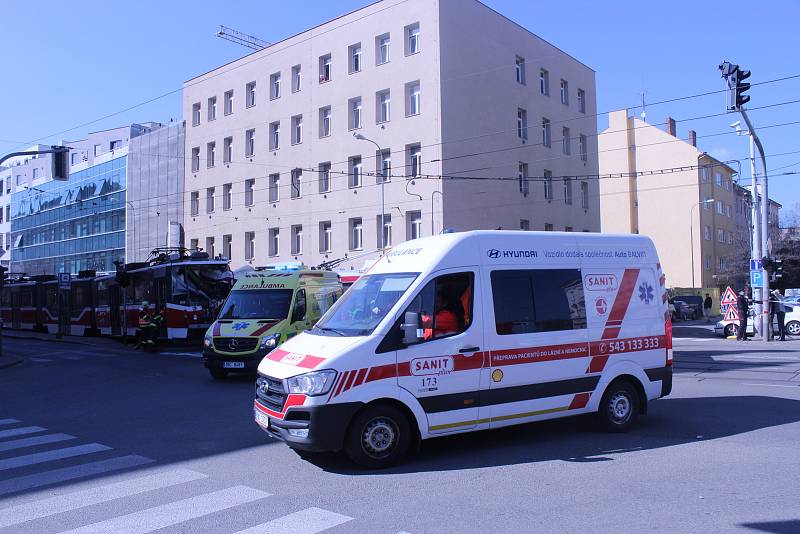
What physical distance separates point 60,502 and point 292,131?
35.2m

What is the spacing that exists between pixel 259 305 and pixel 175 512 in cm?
1003

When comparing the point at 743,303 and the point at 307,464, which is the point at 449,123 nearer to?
the point at 743,303

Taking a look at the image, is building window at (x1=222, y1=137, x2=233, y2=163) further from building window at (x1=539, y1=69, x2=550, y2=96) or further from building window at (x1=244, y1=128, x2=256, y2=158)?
building window at (x1=539, y1=69, x2=550, y2=96)

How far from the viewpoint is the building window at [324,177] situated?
3728cm

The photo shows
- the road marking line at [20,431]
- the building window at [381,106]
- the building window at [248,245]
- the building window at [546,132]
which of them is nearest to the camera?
the road marking line at [20,431]

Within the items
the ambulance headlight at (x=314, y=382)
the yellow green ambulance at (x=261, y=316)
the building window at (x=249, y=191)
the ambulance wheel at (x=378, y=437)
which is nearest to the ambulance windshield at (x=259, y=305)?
the yellow green ambulance at (x=261, y=316)

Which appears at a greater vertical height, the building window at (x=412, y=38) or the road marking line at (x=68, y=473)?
the building window at (x=412, y=38)

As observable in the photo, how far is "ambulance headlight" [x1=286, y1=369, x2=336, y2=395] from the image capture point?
264 inches

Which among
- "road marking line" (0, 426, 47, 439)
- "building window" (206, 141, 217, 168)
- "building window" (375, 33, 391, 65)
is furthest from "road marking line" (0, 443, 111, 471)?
"building window" (206, 141, 217, 168)

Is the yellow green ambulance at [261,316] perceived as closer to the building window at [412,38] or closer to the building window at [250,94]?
the building window at [412,38]

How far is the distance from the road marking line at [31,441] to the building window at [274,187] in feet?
104

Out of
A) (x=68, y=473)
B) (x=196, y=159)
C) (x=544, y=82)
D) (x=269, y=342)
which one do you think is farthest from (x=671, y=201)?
(x=68, y=473)

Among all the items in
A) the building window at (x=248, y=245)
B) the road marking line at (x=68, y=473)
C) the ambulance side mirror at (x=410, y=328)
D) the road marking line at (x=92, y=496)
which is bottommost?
the road marking line at (x=68, y=473)

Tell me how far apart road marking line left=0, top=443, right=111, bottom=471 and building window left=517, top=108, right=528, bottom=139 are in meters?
32.2
